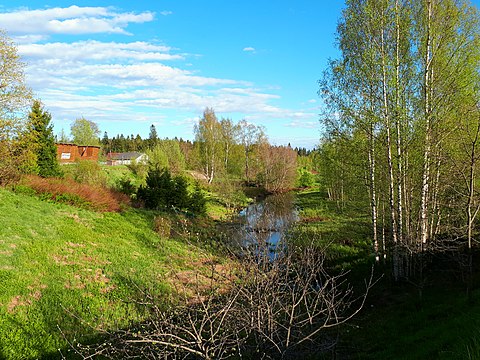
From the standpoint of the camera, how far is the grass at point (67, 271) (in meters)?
8.76

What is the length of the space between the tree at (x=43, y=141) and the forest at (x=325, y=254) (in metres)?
0.90

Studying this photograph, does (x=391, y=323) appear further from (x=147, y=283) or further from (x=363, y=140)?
(x=147, y=283)

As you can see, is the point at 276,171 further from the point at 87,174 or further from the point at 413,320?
the point at 413,320

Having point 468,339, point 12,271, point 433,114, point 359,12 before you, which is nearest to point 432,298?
point 468,339

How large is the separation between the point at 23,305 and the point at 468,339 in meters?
11.0

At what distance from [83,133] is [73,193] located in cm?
5278

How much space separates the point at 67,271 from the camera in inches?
479

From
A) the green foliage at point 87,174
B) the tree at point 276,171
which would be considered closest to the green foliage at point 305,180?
the tree at point 276,171

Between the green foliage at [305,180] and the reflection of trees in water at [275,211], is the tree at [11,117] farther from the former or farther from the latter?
the green foliage at [305,180]

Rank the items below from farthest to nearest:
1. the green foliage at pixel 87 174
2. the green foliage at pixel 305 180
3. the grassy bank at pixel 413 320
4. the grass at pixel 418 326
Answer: the green foliage at pixel 305 180 → the green foliage at pixel 87 174 → the grassy bank at pixel 413 320 → the grass at pixel 418 326

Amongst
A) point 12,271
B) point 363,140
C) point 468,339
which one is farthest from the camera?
point 363,140

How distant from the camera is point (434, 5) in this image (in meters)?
12.2

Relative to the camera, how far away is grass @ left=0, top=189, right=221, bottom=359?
8.76m

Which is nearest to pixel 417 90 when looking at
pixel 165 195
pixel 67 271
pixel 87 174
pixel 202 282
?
pixel 202 282
